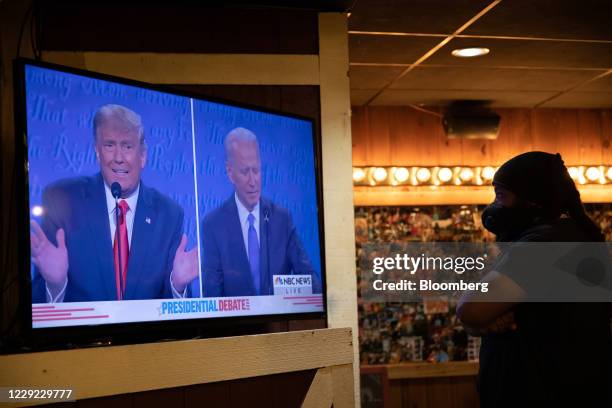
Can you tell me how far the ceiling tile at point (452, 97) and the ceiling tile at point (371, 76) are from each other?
24 centimetres

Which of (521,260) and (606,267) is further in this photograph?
(606,267)

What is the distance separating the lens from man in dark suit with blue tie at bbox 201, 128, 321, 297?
7.59 feet

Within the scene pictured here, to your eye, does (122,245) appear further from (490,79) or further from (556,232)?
(490,79)

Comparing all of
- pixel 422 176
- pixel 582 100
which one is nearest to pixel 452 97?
pixel 422 176

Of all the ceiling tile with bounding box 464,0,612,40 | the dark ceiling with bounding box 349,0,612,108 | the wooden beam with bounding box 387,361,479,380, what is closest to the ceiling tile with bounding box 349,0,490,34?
the dark ceiling with bounding box 349,0,612,108

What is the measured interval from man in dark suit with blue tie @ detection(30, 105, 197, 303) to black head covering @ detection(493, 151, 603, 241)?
45.1 inches

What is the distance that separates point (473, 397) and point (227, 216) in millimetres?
3542

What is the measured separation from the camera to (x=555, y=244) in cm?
238

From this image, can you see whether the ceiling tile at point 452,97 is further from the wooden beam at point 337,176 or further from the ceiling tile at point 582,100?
the wooden beam at point 337,176

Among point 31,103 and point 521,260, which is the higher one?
point 31,103

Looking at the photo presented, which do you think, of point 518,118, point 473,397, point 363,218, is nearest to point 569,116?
point 518,118

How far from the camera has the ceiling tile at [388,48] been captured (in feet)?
13.2

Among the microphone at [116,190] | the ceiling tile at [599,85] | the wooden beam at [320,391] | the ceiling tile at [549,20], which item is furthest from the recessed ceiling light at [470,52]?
the microphone at [116,190]

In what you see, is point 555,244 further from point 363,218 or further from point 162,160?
point 363,218
